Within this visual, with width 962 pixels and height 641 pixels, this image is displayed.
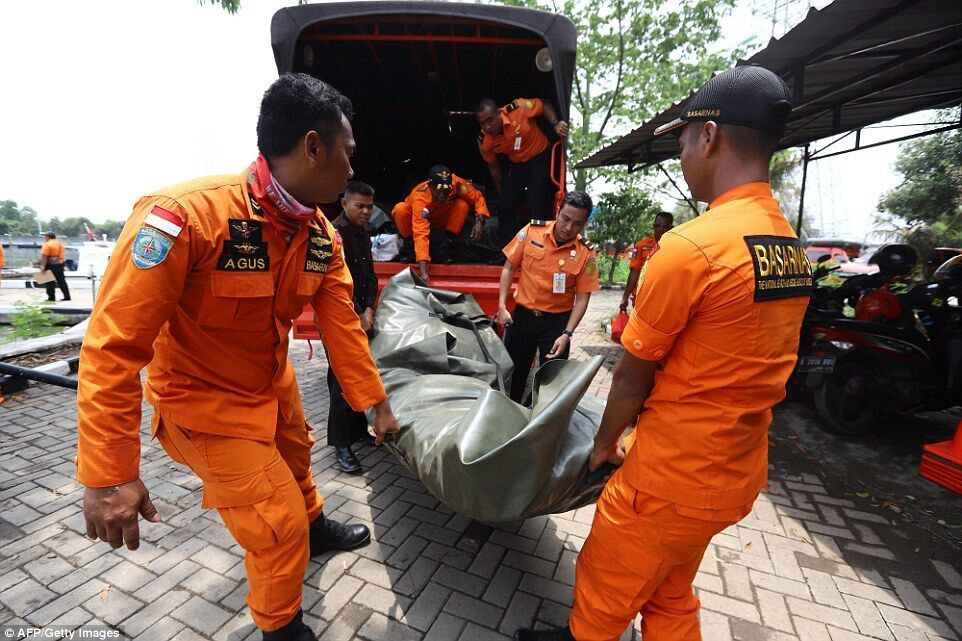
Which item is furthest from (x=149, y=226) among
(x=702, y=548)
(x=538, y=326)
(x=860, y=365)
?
(x=860, y=365)

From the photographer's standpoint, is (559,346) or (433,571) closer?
(433,571)

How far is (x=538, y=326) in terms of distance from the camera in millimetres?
3160

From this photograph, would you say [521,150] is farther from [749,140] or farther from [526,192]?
[749,140]

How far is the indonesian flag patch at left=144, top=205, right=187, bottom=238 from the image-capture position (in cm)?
115

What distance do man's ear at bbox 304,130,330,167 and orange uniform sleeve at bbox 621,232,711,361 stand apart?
3.20ft

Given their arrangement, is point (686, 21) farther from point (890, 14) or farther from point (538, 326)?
point (538, 326)

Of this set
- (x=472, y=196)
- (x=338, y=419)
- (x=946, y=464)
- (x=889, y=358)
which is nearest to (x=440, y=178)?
(x=472, y=196)

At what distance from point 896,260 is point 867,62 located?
5.65ft

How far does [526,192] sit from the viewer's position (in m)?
4.31

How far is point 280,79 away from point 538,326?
2225mm

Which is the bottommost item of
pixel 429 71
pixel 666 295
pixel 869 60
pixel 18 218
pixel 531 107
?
pixel 666 295

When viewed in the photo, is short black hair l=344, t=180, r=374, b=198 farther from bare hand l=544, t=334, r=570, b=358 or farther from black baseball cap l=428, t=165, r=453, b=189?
bare hand l=544, t=334, r=570, b=358

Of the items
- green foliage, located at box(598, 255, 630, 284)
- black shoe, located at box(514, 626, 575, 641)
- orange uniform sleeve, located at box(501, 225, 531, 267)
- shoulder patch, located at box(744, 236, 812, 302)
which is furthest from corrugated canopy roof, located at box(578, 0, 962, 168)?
green foliage, located at box(598, 255, 630, 284)

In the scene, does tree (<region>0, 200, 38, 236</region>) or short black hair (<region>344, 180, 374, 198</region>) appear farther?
tree (<region>0, 200, 38, 236</region>)
